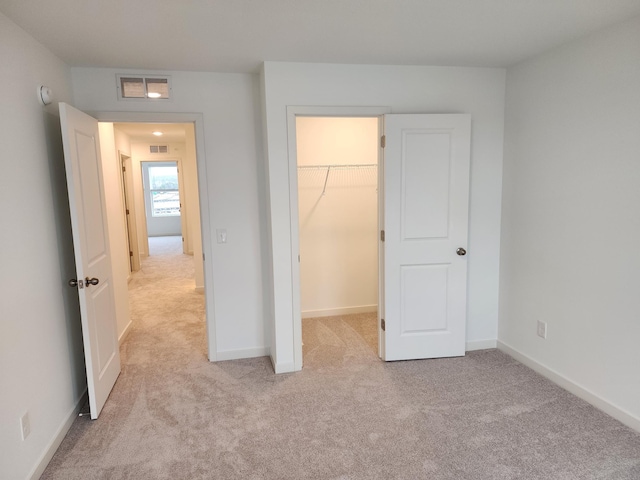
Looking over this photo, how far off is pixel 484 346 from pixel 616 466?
4.96 feet

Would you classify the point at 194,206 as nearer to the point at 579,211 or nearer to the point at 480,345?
the point at 480,345

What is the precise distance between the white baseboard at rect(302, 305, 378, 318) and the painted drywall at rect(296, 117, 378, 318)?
1 cm

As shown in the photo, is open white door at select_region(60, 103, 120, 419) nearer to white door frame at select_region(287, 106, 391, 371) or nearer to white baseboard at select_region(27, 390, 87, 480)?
white baseboard at select_region(27, 390, 87, 480)

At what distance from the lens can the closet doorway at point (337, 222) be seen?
4.22 meters

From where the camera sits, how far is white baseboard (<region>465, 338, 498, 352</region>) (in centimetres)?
351

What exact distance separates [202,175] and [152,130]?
12.8ft

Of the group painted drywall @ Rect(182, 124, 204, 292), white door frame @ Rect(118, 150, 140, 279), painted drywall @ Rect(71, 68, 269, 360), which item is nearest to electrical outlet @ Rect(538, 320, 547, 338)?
painted drywall @ Rect(71, 68, 269, 360)

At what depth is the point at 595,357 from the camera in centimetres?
260

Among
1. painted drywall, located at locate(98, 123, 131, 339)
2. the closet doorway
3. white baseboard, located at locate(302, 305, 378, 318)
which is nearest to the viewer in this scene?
painted drywall, located at locate(98, 123, 131, 339)

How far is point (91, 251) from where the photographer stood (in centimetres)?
265

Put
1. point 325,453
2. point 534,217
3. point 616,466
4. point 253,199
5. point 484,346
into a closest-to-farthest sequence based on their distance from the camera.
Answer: point 616,466 → point 325,453 → point 534,217 → point 253,199 → point 484,346

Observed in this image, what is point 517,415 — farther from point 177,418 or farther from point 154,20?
point 154,20

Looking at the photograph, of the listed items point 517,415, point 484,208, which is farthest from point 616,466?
point 484,208

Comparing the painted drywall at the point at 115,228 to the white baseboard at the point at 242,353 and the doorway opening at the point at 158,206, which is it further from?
the white baseboard at the point at 242,353
